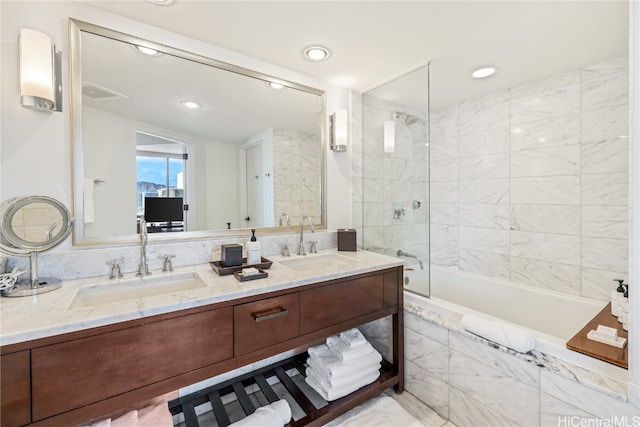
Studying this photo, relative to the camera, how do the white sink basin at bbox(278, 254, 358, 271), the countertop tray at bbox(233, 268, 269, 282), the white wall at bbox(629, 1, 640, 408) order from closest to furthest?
the white wall at bbox(629, 1, 640, 408)
the countertop tray at bbox(233, 268, 269, 282)
the white sink basin at bbox(278, 254, 358, 271)

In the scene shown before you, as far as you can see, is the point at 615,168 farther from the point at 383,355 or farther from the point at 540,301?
the point at 383,355

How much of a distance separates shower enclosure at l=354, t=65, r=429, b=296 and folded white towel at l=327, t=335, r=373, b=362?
55 cm

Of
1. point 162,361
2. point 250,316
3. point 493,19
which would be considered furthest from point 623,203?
point 162,361

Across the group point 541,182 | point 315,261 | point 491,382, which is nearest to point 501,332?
point 491,382

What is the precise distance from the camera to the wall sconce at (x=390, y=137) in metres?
2.25

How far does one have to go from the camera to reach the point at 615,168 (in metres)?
1.87

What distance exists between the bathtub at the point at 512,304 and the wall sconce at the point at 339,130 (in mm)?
1089

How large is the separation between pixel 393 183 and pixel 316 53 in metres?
1.12

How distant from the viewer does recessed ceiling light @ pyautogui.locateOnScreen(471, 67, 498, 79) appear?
203cm

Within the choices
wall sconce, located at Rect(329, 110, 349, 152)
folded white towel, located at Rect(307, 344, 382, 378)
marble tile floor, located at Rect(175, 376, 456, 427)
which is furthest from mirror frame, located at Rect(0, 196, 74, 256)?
wall sconce, located at Rect(329, 110, 349, 152)

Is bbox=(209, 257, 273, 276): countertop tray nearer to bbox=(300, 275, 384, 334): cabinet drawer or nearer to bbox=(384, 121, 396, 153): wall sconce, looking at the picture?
bbox=(300, 275, 384, 334): cabinet drawer

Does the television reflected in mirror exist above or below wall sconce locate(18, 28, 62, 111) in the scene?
below

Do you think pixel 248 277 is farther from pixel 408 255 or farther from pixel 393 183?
pixel 393 183

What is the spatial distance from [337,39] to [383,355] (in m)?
2.12
